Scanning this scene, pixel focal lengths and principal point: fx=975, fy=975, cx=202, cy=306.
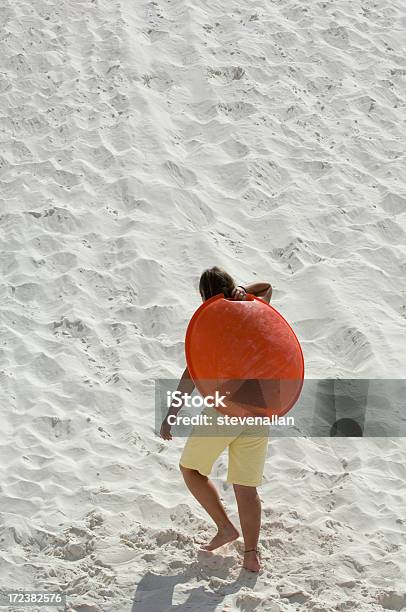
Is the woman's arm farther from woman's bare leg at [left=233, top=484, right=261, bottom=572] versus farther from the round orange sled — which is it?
woman's bare leg at [left=233, top=484, right=261, bottom=572]

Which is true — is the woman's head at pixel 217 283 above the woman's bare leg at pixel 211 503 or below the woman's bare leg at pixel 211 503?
above

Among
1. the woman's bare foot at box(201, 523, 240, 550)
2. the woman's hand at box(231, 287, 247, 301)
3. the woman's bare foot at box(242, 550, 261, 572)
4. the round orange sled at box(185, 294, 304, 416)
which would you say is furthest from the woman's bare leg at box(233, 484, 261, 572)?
the woman's hand at box(231, 287, 247, 301)

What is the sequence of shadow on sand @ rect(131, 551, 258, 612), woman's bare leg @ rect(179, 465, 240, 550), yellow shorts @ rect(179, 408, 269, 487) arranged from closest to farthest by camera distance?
shadow on sand @ rect(131, 551, 258, 612), yellow shorts @ rect(179, 408, 269, 487), woman's bare leg @ rect(179, 465, 240, 550)

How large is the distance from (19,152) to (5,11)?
2.35m

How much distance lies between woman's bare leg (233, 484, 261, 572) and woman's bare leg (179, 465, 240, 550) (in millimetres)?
116

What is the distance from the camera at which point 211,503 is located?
14.5 feet

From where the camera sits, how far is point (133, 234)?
7039mm

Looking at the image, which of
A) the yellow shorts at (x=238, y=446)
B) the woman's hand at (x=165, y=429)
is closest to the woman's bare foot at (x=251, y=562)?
the yellow shorts at (x=238, y=446)

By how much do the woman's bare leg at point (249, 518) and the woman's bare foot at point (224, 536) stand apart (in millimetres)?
105

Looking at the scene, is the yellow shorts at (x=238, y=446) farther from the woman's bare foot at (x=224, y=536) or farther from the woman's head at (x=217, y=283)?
the woman's head at (x=217, y=283)

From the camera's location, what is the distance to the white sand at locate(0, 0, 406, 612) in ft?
14.8

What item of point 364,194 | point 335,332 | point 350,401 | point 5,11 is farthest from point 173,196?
point 5,11

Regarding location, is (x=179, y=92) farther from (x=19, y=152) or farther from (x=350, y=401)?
(x=350, y=401)

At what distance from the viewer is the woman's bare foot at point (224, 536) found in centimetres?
446
